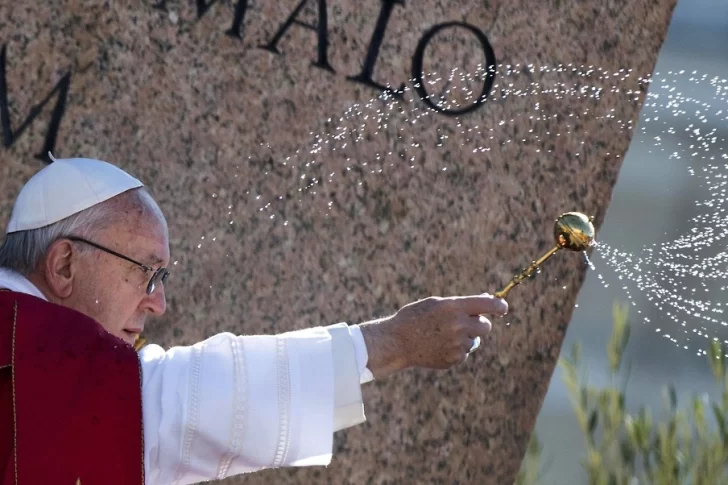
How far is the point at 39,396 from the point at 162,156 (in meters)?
1.30

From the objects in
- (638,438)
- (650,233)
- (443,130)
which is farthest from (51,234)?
(650,233)

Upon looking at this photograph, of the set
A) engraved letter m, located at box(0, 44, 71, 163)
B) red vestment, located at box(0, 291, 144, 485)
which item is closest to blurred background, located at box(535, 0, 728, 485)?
engraved letter m, located at box(0, 44, 71, 163)

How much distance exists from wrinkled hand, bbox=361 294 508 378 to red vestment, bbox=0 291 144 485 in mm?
492

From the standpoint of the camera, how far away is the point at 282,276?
3516 mm

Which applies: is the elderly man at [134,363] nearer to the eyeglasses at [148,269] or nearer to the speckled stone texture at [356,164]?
the eyeglasses at [148,269]

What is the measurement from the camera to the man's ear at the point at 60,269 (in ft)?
8.61

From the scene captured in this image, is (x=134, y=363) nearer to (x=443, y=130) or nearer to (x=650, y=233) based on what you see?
(x=443, y=130)

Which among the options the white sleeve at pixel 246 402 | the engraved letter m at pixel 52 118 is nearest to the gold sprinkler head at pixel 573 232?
the white sleeve at pixel 246 402

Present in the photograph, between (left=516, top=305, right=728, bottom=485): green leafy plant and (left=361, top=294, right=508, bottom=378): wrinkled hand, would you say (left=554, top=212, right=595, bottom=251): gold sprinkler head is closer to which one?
(left=361, top=294, right=508, bottom=378): wrinkled hand

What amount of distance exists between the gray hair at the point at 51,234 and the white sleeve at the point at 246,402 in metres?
0.29

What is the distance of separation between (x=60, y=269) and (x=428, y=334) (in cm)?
76

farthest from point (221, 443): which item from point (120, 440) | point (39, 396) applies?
point (39, 396)

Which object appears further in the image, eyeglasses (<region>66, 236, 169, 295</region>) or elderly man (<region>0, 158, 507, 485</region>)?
eyeglasses (<region>66, 236, 169, 295</region>)

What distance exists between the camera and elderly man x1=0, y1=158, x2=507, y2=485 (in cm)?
236
